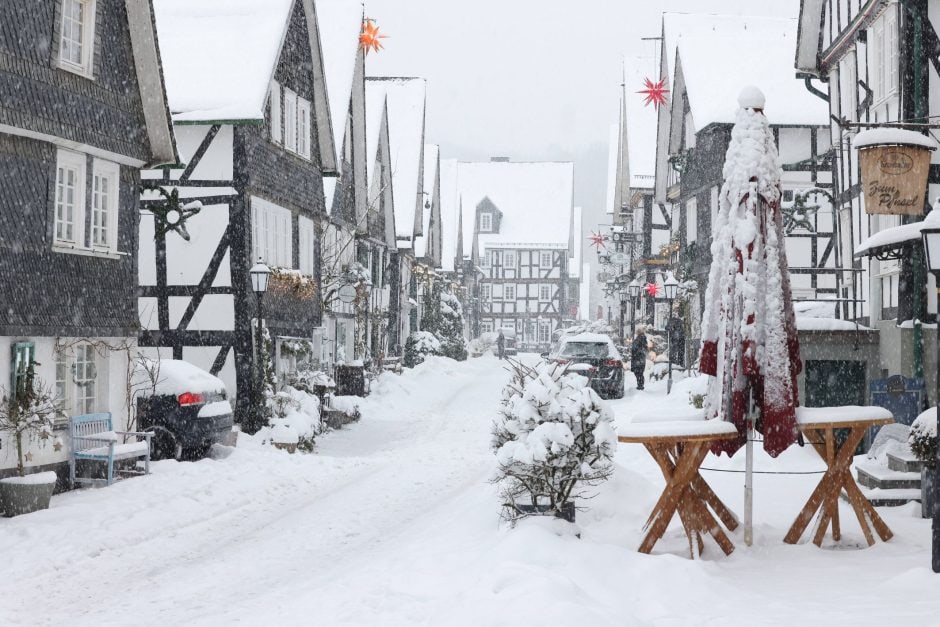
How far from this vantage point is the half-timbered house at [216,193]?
19.2 meters

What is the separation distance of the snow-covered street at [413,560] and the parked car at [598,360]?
10517 mm

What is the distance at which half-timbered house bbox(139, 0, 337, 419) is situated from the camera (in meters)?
19.2

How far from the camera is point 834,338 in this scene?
572 inches

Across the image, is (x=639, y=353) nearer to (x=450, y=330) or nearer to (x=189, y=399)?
(x=189, y=399)

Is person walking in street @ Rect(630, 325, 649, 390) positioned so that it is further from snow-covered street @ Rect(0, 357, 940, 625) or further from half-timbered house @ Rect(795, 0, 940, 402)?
snow-covered street @ Rect(0, 357, 940, 625)

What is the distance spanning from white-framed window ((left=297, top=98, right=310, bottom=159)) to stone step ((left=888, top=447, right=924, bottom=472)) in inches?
592

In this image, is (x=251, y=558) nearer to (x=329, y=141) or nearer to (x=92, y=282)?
(x=92, y=282)

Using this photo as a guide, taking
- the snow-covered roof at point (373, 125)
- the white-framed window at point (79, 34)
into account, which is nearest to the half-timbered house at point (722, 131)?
the snow-covered roof at point (373, 125)

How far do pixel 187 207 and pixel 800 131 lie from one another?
55.8 ft

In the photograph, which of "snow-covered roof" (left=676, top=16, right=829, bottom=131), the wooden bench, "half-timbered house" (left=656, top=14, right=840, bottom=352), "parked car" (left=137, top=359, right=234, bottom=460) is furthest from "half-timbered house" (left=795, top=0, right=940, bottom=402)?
the wooden bench

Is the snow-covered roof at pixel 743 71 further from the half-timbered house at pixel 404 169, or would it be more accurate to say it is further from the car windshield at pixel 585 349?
the half-timbered house at pixel 404 169

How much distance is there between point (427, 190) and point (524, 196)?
32.8 metres

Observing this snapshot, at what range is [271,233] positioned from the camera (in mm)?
21016

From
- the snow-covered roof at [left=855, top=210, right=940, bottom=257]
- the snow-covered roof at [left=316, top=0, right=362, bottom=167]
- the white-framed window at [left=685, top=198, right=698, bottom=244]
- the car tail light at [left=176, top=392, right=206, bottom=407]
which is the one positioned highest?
the snow-covered roof at [left=316, top=0, right=362, bottom=167]
